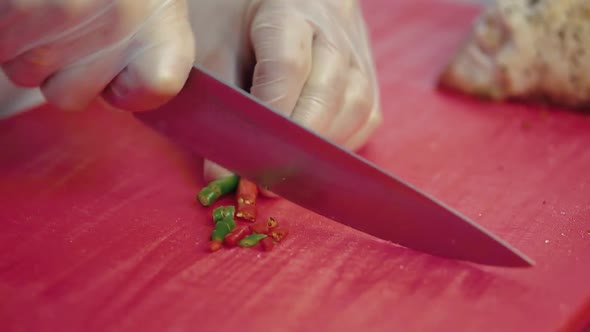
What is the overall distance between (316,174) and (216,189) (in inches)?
9.7

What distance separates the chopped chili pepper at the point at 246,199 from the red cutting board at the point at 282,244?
0.04 meters

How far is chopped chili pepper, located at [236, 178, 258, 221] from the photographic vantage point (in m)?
1.35

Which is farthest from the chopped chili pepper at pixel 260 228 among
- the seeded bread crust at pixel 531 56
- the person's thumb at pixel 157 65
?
the seeded bread crust at pixel 531 56

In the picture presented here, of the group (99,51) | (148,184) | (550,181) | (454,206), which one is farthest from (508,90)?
(99,51)

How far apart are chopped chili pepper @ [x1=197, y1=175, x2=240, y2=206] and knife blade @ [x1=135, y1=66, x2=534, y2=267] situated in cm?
7

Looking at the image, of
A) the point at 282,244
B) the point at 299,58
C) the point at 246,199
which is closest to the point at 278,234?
the point at 282,244

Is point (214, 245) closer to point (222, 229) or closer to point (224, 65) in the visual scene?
point (222, 229)

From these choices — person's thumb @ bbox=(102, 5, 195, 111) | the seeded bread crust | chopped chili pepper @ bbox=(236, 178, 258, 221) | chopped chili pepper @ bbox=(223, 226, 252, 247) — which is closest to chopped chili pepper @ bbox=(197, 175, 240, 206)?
chopped chili pepper @ bbox=(236, 178, 258, 221)

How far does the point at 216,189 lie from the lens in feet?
4.61

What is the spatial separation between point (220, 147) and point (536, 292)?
0.62 metres

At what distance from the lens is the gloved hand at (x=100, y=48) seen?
3.84 feet

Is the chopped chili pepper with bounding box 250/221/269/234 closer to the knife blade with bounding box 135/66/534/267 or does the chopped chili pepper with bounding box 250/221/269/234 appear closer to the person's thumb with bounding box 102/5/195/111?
the knife blade with bounding box 135/66/534/267

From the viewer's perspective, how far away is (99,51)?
1227mm

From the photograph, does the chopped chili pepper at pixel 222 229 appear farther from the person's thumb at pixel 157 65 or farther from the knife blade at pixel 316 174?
the person's thumb at pixel 157 65
